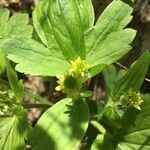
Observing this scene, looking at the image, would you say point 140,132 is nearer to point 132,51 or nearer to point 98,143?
point 98,143

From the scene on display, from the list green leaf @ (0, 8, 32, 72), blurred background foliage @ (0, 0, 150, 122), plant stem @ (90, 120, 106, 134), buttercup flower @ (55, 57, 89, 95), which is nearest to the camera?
buttercup flower @ (55, 57, 89, 95)

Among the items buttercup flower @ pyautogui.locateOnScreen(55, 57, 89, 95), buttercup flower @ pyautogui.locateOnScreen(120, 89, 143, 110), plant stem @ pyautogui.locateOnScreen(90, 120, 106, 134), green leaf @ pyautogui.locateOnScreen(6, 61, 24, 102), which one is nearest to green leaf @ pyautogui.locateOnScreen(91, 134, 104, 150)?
plant stem @ pyautogui.locateOnScreen(90, 120, 106, 134)

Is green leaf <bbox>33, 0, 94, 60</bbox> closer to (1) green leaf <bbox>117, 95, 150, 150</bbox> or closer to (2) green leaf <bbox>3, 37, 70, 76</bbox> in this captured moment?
(2) green leaf <bbox>3, 37, 70, 76</bbox>

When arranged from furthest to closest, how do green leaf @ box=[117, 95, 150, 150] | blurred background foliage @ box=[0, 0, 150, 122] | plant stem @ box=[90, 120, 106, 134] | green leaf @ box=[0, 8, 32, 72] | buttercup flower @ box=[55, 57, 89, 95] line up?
blurred background foliage @ box=[0, 0, 150, 122] < green leaf @ box=[0, 8, 32, 72] < plant stem @ box=[90, 120, 106, 134] < green leaf @ box=[117, 95, 150, 150] < buttercup flower @ box=[55, 57, 89, 95]

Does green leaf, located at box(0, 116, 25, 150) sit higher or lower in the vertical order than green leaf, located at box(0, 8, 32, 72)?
lower

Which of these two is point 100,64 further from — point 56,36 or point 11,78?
point 11,78
